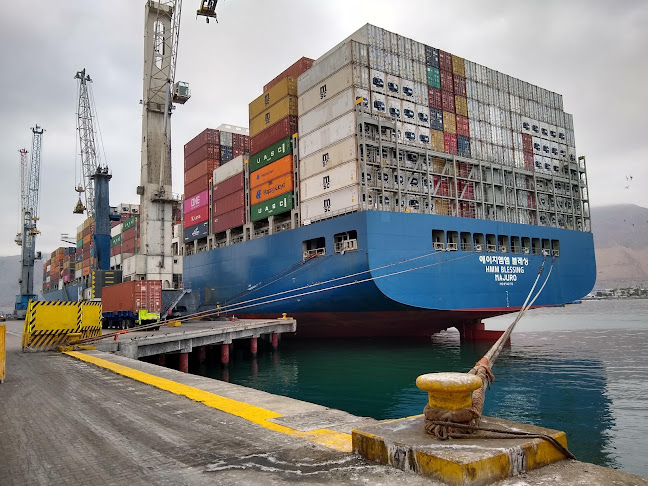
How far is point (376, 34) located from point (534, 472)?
26666mm

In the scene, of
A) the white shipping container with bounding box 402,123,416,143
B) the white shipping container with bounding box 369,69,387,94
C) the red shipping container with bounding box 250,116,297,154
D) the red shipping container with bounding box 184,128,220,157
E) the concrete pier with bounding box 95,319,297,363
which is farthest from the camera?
the red shipping container with bounding box 184,128,220,157

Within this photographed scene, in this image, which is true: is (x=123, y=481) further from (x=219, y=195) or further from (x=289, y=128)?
(x=219, y=195)

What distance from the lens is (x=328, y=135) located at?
2631cm

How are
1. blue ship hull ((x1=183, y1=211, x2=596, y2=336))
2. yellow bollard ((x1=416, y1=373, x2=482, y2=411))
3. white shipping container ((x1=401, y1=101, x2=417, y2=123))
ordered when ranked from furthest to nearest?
white shipping container ((x1=401, y1=101, x2=417, y2=123))
blue ship hull ((x1=183, y1=211, x2=596, y2=336))
yellow bollard ((x1=416, y1=373, x2=482, y2=411))

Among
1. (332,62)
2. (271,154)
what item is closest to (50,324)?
(271,154)

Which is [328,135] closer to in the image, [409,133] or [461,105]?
[409,133]

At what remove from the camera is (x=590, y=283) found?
32781mm

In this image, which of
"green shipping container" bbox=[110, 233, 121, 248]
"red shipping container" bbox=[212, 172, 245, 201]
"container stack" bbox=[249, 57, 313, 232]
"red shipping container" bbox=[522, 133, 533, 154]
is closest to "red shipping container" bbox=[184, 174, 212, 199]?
"red shipping container" bbox=[212, 172, 245, 201]

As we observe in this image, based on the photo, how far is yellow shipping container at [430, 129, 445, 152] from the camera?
27.9 m

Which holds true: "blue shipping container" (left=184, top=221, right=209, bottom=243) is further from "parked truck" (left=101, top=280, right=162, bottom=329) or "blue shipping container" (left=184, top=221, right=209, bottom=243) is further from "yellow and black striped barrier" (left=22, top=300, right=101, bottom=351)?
"yellow and black striped barrier" (left=22, top=300, right=101, bottom=351)

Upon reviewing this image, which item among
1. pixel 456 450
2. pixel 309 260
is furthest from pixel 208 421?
pixel 309 260

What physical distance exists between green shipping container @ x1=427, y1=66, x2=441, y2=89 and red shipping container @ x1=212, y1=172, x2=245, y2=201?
49.6 ft

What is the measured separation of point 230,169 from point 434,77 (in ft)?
55.5

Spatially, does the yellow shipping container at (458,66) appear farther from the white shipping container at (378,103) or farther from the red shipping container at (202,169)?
the red shipping container at (202,169)
